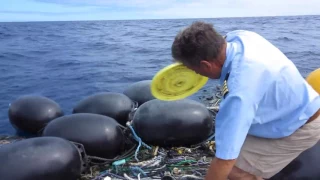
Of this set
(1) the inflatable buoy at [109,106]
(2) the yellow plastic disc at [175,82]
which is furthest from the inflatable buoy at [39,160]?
(1) the inflatable buoy at [109,106]

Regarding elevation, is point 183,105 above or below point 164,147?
above

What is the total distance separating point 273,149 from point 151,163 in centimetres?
199

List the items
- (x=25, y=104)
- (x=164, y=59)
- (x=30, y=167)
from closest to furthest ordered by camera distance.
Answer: (x=30, y=167) < (x=25, y=104) < (x=164, y=59)

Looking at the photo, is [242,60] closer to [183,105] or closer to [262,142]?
[262,142]

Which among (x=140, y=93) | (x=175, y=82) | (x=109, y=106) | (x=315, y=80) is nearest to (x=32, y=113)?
(x=109, y=106)

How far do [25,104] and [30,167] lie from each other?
2683 mm

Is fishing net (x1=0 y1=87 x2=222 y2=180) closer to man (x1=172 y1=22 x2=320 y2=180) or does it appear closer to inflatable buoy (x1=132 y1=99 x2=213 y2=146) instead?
inflatable buoy (x1=132 y1=99 x2=213 y2=146)

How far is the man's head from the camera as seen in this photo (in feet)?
8.75

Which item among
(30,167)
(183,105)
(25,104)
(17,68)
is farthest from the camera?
(17,68)

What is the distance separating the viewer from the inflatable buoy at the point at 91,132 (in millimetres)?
4832

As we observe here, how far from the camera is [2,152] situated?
13.3 feet

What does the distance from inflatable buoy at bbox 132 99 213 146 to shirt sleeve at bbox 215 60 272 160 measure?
2542 mm

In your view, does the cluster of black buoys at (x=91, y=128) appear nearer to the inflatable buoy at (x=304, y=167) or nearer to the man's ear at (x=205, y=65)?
the inflatable buoy at (x=304, y=167)

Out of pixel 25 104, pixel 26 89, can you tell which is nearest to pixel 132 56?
pixel 26 89
